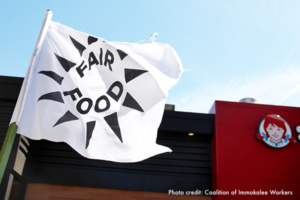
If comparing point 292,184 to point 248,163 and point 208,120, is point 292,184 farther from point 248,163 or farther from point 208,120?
point 208,120

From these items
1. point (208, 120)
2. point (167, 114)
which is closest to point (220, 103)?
point (208, 120)

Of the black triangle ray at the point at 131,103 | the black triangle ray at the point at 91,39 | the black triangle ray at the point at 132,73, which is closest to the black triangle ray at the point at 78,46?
the black triangle ray at the point at 91,39

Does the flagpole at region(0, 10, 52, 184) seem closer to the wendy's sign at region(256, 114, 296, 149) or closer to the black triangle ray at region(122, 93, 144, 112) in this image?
the black triangle ray at region(122, 93, 144, 112)

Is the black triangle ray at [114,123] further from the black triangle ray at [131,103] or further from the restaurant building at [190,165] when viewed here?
the restaurant building at [190,165]

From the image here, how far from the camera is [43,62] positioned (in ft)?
14.5

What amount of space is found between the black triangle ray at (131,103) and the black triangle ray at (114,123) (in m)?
0.25

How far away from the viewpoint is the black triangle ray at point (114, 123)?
14.3ft

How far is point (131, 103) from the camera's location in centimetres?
466

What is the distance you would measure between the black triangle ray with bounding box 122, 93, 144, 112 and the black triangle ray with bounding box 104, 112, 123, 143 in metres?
0.25

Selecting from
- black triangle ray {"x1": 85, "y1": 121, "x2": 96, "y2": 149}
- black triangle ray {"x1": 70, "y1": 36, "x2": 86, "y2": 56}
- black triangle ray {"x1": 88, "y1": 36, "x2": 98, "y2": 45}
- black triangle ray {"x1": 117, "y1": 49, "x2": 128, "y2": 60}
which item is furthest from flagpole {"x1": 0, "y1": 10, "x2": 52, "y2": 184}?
black triangle ray {"x1": 117, "y1": 49, "x2": 128, "y2": 60}

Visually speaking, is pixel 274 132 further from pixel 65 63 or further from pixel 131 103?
pixel 65 63

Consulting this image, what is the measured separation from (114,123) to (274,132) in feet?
18.8

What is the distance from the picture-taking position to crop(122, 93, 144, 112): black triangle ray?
15.2 feet

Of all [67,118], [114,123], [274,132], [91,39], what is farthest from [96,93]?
[274,132]
